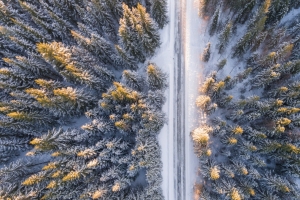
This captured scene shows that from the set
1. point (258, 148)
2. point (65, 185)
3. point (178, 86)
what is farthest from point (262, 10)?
point (65, 185)

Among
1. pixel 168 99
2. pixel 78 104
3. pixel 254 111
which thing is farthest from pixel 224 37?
pixel 78 104

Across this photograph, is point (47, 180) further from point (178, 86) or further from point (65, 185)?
point (178, 86)

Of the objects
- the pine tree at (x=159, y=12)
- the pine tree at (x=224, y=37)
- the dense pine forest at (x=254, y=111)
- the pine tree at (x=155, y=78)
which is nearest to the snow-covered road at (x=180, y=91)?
the pine tree at (x=159, y=12)

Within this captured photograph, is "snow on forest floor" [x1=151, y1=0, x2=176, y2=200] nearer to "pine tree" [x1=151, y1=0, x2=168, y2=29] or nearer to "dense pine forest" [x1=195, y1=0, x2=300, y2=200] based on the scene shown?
"pine tree" [x1=151, y1=0, x2=168, y2=29]

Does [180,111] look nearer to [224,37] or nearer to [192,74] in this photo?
[192,74]

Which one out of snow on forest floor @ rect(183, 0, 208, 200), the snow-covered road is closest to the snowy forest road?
the snow-covered road
